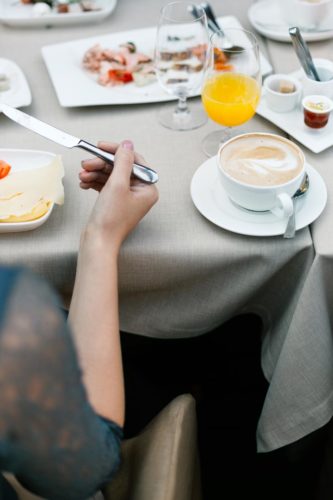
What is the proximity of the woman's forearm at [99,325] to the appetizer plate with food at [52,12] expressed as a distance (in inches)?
31.7

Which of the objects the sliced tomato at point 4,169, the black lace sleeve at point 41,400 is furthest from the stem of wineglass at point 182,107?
the black lace sleeve at point 41,400

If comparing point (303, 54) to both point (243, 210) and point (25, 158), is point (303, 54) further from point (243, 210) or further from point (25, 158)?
point (25, 158)

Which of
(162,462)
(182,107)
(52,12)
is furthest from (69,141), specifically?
(52,12)

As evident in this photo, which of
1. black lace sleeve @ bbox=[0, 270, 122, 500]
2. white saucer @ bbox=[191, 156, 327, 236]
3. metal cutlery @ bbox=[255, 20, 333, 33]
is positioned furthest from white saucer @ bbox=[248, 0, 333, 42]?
black lace sleeve @ bbox=[0, 270, 122, 500]

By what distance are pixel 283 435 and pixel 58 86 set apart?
2.67 feet

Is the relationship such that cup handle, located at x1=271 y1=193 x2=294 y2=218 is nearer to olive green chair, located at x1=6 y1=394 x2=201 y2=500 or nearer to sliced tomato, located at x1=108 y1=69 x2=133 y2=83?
olive green chair, located at x1=6 y1=394 x2=201 y2=500

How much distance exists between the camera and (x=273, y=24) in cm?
139

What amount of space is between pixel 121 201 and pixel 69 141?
0.17 m

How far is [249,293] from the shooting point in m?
0.98

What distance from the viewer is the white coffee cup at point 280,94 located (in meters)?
1.13

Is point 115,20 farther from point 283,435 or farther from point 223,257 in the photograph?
point 283,435

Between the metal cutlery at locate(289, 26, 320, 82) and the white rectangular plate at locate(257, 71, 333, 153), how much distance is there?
77mm

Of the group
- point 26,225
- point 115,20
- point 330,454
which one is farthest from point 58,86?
point 330,454

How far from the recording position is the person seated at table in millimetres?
409
